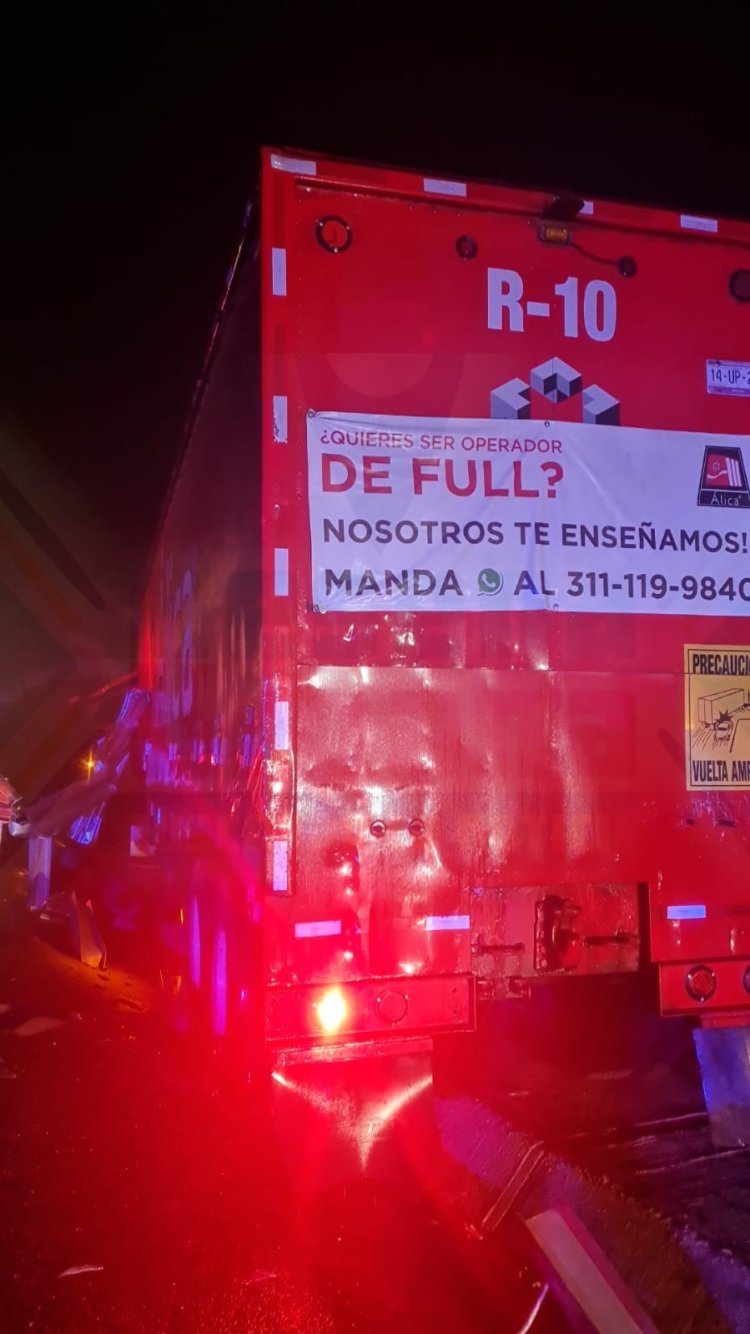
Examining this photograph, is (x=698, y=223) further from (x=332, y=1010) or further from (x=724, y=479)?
(x=332, y=1010)

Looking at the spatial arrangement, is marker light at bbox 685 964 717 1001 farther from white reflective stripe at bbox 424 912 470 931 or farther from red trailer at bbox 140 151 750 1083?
white reflective stripe at bbox 424 912 470 931

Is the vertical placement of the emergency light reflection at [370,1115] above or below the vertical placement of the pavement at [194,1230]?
above

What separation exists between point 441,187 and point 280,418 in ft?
3.94

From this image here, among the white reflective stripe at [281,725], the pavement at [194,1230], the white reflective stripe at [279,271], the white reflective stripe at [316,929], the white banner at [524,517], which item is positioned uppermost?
the white reflective stripe at [279,271]

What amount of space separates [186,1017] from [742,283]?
5566 millimetres

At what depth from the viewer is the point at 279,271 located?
4.18 meters

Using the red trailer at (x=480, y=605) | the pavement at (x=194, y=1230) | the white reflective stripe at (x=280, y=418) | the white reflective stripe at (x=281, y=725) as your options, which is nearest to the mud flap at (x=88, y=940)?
the pavement at (x=194, y=1230)

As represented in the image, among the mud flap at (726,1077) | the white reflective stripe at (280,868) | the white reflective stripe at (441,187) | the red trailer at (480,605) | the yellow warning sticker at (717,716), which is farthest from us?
the mud flap at (726,1077)

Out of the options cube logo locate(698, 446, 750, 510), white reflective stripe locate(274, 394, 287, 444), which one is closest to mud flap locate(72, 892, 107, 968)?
white reflective stripe locate(274, 394, 287, 444)

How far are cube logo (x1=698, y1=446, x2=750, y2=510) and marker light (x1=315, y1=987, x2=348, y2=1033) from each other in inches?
99.4

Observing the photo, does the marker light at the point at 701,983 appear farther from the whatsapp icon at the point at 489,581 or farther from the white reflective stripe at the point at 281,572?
the white reflective stripe at the point at 281,572

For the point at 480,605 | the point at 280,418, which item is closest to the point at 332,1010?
the point at 480,605

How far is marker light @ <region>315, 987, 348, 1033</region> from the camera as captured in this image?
4016mm

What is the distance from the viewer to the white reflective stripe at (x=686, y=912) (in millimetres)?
4414
